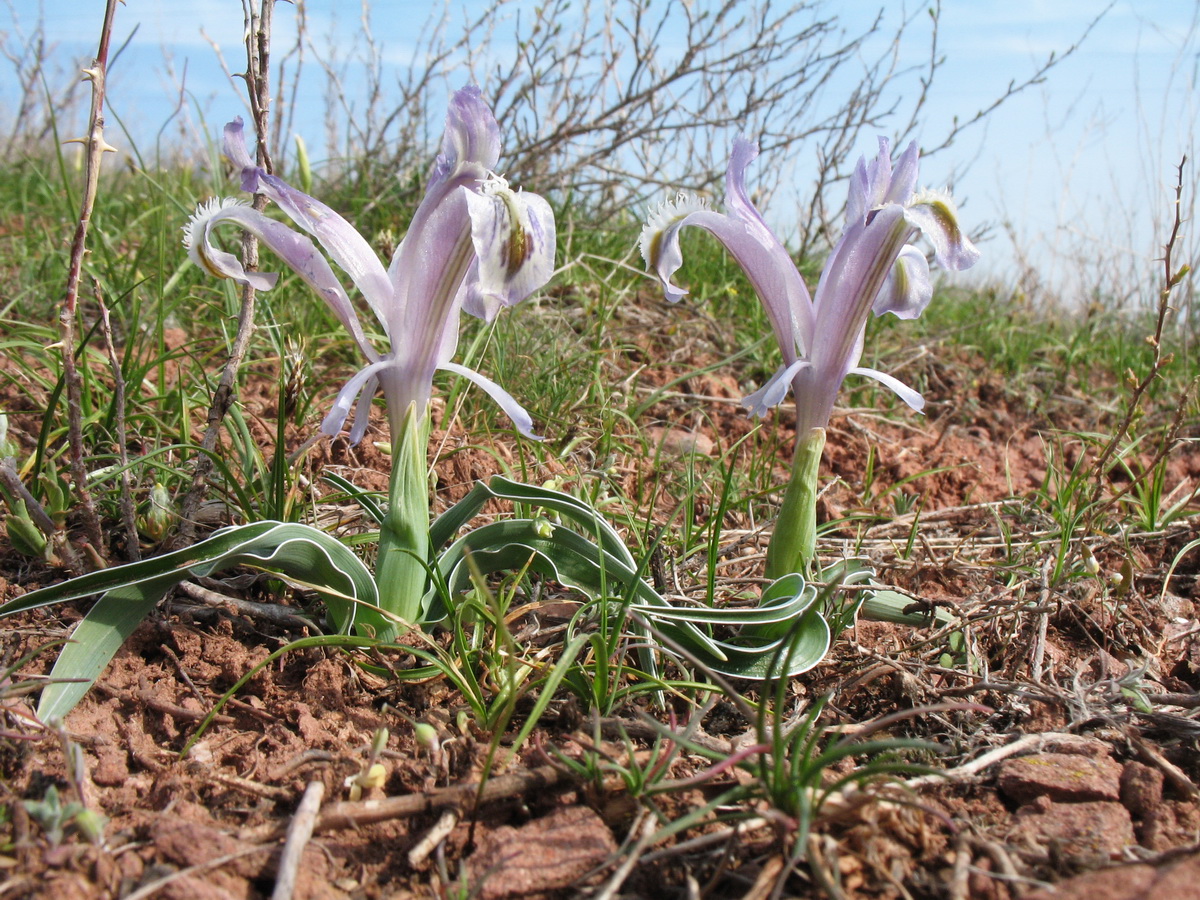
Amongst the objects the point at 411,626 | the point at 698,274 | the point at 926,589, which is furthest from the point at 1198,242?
the point at 411,626

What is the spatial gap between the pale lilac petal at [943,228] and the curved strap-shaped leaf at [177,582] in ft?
4.09

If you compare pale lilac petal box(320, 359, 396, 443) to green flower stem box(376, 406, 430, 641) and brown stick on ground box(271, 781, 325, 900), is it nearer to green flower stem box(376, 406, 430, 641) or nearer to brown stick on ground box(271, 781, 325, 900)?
green flower stem box(376, 406, 430, 641)

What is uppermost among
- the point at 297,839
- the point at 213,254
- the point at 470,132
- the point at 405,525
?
the point at 470,132

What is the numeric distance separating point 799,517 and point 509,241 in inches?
32.4

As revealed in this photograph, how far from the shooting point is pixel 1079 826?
136cm

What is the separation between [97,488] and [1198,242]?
15.1 ft

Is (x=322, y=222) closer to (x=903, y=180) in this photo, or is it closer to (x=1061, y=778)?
(x=903, y=180)


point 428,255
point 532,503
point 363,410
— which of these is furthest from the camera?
point 532,503

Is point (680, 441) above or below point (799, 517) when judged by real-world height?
above

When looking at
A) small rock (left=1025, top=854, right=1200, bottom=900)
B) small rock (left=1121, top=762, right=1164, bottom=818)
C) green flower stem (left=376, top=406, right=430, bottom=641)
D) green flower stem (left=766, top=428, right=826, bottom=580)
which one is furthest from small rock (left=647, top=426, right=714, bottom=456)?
small rock (left=1025, top=854, right=1200, bottom=900)

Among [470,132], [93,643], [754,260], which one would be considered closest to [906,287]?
[754,260]

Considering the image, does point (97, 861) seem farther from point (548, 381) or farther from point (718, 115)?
point (718, 115)

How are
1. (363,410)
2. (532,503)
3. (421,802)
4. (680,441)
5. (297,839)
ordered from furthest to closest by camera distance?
(680,441), (532,503), (363,410), (421,802), (297,839)

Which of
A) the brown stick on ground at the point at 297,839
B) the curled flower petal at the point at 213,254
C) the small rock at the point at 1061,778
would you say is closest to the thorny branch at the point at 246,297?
the curled flower petal at the point at 213,254
